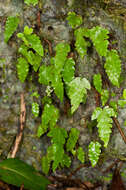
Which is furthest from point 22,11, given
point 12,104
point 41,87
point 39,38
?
point 12,104

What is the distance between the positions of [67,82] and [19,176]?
85 cm

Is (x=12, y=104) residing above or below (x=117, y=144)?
above

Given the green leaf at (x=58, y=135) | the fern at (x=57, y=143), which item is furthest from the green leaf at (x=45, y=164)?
the green leaf at (x=58, y=135)

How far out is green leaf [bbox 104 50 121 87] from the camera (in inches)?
72.0

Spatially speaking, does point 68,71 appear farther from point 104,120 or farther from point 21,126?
point 21,126

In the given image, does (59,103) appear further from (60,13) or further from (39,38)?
(60,13)

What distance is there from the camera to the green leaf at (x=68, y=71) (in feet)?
6.18

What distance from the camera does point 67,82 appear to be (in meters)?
1.90

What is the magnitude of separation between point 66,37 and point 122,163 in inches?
50.5

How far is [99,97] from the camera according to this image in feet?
6.60

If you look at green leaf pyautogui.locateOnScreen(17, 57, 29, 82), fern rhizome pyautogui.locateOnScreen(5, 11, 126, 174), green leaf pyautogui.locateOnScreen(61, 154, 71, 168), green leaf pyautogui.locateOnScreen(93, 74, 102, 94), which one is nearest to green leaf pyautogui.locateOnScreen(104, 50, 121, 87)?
fern rhizome pyautogui.locateOnScreen(5, 11, 126, 174)

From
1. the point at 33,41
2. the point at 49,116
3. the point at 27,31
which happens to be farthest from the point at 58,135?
the point at 27,31

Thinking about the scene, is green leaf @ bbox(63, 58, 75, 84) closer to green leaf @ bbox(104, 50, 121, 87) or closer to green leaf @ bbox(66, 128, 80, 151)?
green leaf @ bbox(104, 50, 121, 87)

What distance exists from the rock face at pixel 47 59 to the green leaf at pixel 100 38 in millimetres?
148
